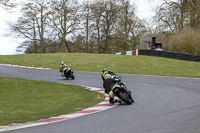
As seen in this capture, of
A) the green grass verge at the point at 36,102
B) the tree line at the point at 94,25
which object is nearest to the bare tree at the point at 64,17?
the tree line at the point at 94,25

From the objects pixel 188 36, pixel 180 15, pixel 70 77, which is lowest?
pixel 70 77

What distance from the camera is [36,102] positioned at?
11055mm

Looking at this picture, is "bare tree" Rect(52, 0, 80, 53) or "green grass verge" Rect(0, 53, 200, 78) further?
"bare tree" Rect(52, 0, 80, 53)

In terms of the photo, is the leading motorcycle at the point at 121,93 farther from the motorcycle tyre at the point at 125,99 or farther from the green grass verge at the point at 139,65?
the green grass verge at the point at 139,65

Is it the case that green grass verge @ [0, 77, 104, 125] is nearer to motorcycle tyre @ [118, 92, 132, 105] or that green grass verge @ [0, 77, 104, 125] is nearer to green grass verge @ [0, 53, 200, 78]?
motorcycle tyre @ [118, 92, 132, 105]

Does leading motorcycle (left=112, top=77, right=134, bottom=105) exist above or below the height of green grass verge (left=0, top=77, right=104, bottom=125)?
above

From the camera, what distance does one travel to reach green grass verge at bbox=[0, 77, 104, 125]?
8266 millimetres

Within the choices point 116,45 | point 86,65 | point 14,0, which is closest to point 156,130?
point 14,0

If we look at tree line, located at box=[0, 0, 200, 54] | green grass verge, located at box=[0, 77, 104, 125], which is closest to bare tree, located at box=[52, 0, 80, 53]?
tree line, located at box=[0, 0, 200, 54]

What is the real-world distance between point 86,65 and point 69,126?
23.3 metres

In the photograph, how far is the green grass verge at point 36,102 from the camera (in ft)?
27.1

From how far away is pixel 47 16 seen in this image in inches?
2030

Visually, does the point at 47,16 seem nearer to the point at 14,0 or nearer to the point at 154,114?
the point at 14,0

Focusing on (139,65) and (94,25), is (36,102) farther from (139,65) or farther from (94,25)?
(94,25)
